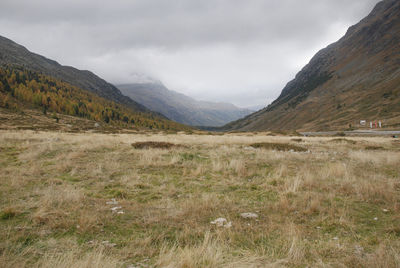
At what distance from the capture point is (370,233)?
4.04 m

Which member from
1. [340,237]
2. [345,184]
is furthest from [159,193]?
[345,184]

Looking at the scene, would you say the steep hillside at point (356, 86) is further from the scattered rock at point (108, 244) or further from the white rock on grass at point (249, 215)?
the scattered rock at point (108, 244)

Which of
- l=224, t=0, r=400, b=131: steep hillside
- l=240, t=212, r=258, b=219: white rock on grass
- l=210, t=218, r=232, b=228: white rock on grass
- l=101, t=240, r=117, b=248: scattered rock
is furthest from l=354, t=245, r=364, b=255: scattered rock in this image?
l=224, t=0, r=400, b=131: steep hillside

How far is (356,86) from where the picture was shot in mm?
128625

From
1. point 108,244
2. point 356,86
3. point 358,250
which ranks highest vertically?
point 356,86

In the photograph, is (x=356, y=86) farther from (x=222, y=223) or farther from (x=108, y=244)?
(x=108, y=244)

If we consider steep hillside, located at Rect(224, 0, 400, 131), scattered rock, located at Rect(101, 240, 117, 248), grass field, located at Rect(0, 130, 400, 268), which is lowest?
scattered rock, located at Rect(101, 240, 117, 248)

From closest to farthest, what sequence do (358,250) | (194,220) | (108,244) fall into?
1. (358,250)
2. (108,244)
3. (194,220)

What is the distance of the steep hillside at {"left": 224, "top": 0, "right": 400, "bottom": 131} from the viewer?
9725 centimetres

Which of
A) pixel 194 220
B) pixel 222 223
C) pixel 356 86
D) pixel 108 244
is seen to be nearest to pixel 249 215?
pixel 222 223

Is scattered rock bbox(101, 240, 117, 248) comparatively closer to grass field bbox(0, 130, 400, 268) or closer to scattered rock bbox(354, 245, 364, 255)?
grass field bbox(0, 130, 400, 268)

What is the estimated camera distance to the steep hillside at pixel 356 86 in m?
97.2

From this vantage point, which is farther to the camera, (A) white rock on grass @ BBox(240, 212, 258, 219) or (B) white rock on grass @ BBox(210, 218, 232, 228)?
(A) white rock on grass @ BBox(240, 212, 258, 219)

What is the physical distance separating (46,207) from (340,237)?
6423 millimetres
